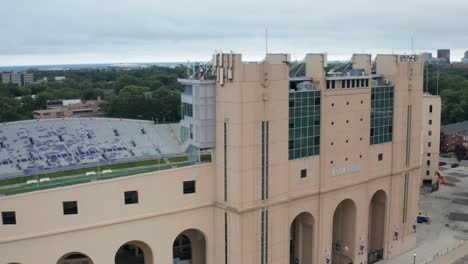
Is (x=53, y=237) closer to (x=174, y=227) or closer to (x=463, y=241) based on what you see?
(x=174, y=227)

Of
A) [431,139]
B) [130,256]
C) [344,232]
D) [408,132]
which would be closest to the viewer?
[130,256]

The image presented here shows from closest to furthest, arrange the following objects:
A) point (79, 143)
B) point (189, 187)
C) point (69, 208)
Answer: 1. point (69, 208)
2. point (189, 187)
3. point (79, 143)

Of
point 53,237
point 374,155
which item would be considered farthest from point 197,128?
point 374,155

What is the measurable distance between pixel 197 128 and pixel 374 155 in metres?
19.9

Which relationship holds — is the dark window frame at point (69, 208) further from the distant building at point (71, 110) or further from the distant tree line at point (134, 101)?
the distant building at point (71, 110)

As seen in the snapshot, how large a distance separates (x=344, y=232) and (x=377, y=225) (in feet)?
18.1

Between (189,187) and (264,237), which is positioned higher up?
(189,187)

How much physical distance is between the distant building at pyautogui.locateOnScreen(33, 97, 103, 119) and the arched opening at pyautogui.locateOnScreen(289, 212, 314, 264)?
3482 inches

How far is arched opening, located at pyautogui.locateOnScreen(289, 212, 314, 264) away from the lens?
47281 millimetres

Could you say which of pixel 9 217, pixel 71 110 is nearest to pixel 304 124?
pixel 9 217

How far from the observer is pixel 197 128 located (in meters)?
41.4

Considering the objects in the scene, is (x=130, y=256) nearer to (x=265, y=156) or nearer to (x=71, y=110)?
(x=265, y=156)

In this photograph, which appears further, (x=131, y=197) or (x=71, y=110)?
(x=71, y=110)

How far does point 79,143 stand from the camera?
5781 cm
